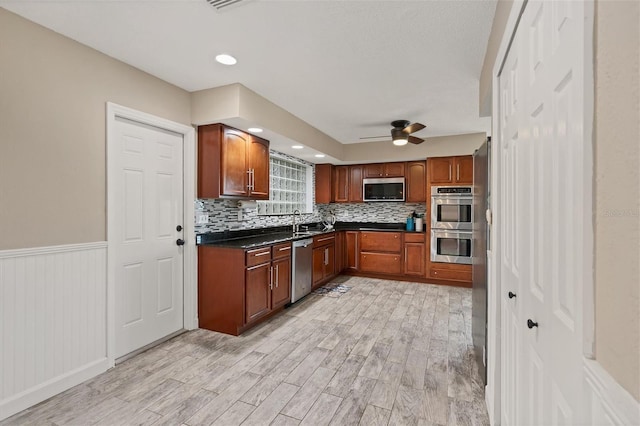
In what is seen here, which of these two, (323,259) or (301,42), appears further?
(323,259)

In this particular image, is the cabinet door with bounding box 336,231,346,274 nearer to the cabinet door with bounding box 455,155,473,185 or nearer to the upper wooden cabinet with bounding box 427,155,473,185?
the upper wooden cabinet with bounding box 427,155,473,185

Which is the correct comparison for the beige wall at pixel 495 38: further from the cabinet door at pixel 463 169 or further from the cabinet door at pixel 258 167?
the cabinet door at pixel 463 169

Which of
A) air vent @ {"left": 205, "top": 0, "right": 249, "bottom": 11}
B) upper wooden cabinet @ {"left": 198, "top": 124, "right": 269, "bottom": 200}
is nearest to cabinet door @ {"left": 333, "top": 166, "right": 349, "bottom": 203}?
upper wooden cabinet @ {"left": 198, "top": 124, "right": 269, "bottom": 200}

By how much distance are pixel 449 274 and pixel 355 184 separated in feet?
7.69

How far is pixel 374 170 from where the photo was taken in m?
5.85

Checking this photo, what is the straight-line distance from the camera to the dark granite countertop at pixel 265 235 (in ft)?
11.1

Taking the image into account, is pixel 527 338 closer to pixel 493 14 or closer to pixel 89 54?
pixel 493 14

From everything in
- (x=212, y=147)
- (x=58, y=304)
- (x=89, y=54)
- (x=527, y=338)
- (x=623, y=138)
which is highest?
(x=89, y=54)

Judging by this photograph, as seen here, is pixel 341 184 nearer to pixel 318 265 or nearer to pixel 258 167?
pixel 318 265

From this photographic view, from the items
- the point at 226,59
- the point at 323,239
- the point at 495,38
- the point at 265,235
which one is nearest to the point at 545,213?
the point at 495,38

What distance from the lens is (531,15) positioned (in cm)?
109

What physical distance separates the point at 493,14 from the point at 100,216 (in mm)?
3139

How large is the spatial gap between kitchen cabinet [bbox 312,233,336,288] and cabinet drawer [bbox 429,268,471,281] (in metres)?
1.70

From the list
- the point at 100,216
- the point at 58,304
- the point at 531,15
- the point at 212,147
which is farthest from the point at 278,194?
the point at 531,15
